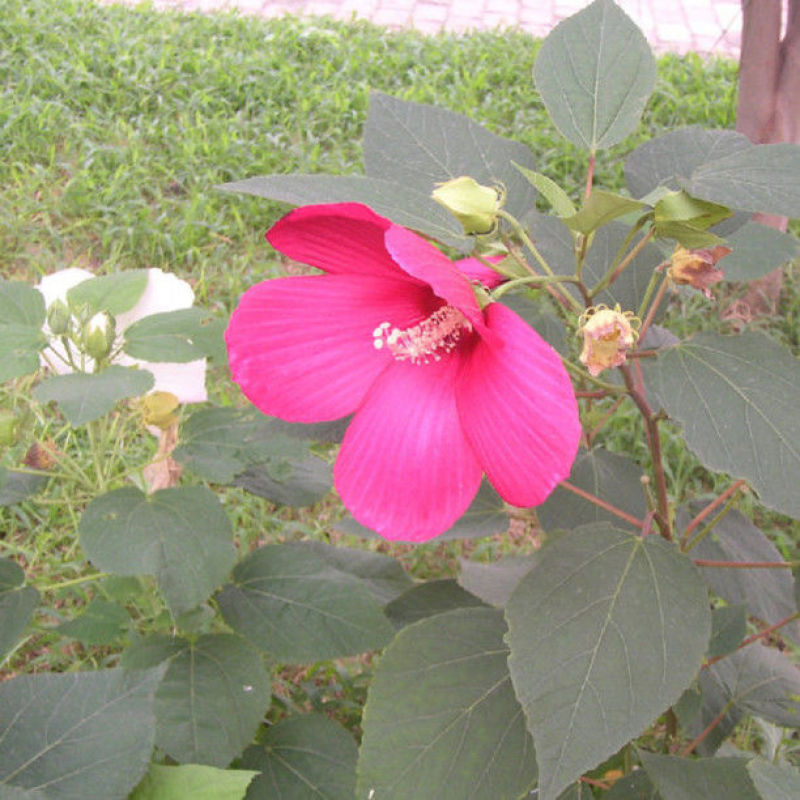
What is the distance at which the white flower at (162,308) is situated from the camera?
3.82ft

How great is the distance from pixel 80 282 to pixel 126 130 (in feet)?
6.89

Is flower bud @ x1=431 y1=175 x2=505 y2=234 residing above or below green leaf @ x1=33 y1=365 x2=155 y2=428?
above

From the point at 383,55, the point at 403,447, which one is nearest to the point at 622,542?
the point at 403,447

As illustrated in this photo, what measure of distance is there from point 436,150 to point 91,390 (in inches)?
14.9

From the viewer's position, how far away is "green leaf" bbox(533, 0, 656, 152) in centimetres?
87

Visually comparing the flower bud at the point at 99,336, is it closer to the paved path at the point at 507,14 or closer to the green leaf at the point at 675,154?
the green leaf at the point at 675,154

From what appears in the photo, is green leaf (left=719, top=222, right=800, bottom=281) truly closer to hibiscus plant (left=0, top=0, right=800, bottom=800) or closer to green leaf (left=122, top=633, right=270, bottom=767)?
hibiscus plant (left=0, top=0, right=800, bottom=800)

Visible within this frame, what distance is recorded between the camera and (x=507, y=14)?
14.0ft

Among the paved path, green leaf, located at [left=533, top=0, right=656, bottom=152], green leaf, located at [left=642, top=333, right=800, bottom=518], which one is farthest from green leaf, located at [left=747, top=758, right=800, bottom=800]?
the paved path

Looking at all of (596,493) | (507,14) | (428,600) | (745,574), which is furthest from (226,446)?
(507,14)

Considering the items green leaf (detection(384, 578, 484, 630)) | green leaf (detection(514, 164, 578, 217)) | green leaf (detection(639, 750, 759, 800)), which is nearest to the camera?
green leaf (detection(514, 164, 578, 217))

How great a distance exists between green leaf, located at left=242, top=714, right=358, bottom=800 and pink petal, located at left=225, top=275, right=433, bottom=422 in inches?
26.4

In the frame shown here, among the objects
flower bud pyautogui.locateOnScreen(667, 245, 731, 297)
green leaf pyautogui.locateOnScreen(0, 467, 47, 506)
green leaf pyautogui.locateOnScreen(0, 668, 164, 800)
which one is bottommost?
green leaf pyautogui.locateOnScreen(0, 467, 47, 506)

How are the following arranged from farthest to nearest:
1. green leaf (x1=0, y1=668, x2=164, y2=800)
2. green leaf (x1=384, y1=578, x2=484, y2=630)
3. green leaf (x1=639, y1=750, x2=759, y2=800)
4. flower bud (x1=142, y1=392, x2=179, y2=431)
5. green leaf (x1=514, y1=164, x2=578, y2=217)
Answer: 1. green leaf (x1=384, y1=578, x2=484, y2=630)
2. flower bud (x1=142, y1=392, x2=179, y2=431)
3. green leaf (x1=639, y1=750, x2=759, y2=800)
4. green leaf (x1=0, y1=668, x2=164, y2=800)
5. green leaf (x1=514, y1=164, x2=578, y2=217)
